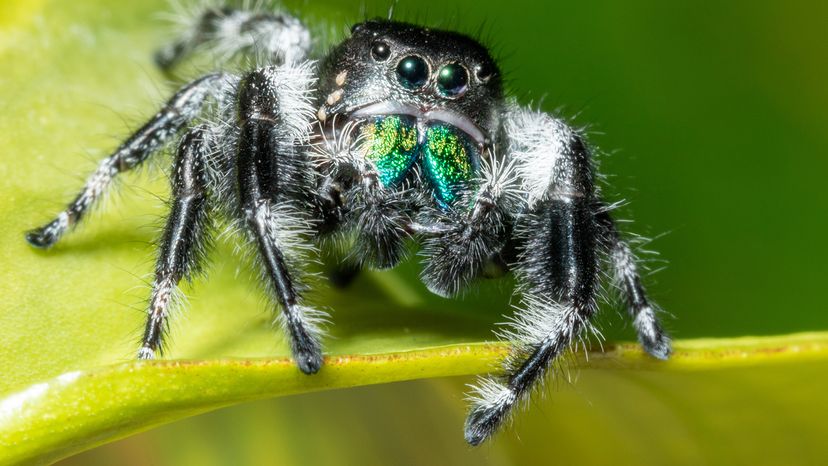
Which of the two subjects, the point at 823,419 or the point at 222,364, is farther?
the point at 823,419

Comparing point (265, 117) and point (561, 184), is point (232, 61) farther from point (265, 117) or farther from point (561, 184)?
point (561, 184)

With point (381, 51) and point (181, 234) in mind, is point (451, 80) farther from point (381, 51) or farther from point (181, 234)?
point (181, 234)

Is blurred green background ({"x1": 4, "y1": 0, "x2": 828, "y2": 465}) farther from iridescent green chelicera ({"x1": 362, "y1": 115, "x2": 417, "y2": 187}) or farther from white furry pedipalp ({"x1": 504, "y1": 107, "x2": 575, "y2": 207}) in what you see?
iridescent green chelicera ({"x1": 362, "y1": 115, "x2": 417, "y2": 187})

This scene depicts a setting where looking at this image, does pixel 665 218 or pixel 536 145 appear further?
pixel 665 218

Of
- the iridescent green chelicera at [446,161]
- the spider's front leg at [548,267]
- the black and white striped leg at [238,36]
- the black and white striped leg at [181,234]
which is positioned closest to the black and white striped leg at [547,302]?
the spider's front leg at [548,267]

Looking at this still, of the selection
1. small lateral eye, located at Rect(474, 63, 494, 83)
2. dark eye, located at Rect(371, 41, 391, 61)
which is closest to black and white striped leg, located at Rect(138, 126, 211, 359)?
dark eye, located at Rect(371, 41, 391, 61)

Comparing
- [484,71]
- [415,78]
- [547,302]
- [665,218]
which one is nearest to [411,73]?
[415,78]

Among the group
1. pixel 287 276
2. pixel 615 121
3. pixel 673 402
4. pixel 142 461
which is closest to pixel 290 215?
pixel 287 276
